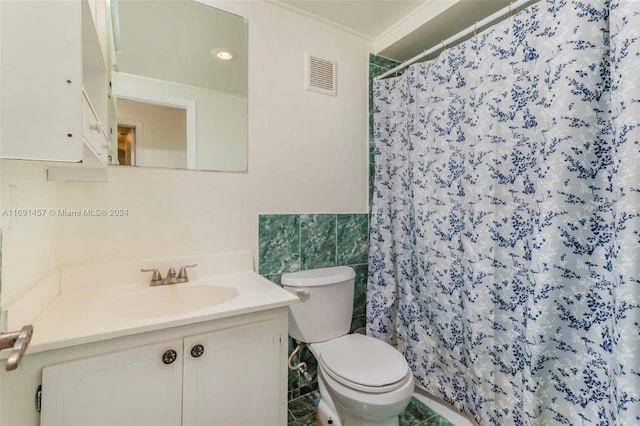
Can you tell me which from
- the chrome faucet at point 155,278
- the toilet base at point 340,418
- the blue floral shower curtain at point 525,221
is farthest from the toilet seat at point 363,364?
the chrome faucet at point 155,278

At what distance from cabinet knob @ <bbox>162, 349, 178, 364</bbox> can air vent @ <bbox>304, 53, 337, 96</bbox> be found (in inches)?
56.7

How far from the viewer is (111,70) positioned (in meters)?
1.25

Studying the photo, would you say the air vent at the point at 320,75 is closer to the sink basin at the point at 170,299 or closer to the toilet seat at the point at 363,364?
the sink basin at the point at 170,299

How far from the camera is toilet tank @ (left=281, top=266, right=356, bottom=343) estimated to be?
1478 millimetres

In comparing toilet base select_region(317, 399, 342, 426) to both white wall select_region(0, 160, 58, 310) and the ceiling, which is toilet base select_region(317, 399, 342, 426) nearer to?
white wall select_region(0, 160, 58, 310)

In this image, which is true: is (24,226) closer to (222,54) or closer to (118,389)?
(118,389)

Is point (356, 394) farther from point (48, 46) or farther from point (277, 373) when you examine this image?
point (48, 46)

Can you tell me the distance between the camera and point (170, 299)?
1224 mm

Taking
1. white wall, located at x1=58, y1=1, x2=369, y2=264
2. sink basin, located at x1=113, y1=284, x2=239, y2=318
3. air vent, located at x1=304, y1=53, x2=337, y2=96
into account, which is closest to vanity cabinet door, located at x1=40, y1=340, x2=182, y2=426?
sink basin, located at x1=113, y1=284, x2=239, y2=318

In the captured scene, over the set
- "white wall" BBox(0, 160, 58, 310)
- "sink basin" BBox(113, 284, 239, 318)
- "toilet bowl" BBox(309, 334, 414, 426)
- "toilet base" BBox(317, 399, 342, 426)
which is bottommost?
"toilet base" BBox(317, 399, 342, 426)

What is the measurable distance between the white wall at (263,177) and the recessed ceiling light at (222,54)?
0.38 ft

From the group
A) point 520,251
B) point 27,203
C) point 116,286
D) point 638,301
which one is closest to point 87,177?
point 27,203

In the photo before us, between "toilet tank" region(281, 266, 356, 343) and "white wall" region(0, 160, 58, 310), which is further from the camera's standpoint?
"toilet tank" region(281, 266, 356, 343)

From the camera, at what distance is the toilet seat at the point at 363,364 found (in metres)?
1.19
